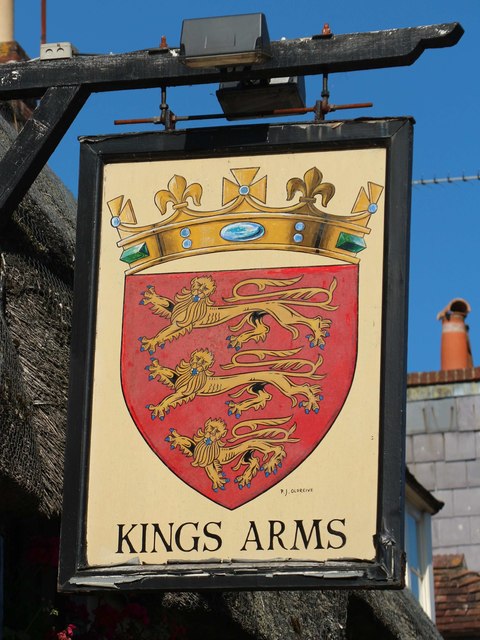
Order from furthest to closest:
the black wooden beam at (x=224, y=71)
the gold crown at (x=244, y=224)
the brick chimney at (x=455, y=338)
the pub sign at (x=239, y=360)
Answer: the brick chimney at (x=455, y=338), the black wooden beam at (x=224, y=71), the gold crown at (x=244, y=224), the pub sign at (x=239, y=360)

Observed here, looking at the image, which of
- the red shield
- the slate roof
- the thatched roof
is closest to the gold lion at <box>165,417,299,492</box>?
the red shield

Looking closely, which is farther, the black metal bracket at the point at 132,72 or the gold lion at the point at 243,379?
the black metal bracket at the point at 132,72

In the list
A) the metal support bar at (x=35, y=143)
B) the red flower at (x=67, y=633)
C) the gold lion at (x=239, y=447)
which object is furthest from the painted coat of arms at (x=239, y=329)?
the red flower at (x=67, y=633)

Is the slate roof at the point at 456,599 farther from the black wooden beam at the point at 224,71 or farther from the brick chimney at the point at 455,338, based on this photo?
the black wooden beam at the point at 224,71

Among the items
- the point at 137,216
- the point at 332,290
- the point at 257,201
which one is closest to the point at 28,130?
the point at 137,216

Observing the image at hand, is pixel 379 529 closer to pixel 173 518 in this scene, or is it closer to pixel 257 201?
pixel 173 518

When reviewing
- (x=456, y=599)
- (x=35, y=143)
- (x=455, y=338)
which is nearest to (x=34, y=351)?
(x=35, y=143)

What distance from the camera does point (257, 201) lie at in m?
6.04

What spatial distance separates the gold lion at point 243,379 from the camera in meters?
5.73

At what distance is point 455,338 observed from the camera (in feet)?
75.1

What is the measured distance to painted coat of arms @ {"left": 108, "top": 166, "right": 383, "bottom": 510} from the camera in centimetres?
570

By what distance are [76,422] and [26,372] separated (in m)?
0.74

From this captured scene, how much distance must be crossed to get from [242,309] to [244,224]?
0.33 meters

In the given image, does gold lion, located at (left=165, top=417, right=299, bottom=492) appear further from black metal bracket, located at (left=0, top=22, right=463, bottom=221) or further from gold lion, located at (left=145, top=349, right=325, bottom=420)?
black metal bracket, located at (left=0, top=22, right=463, bottom=221)
